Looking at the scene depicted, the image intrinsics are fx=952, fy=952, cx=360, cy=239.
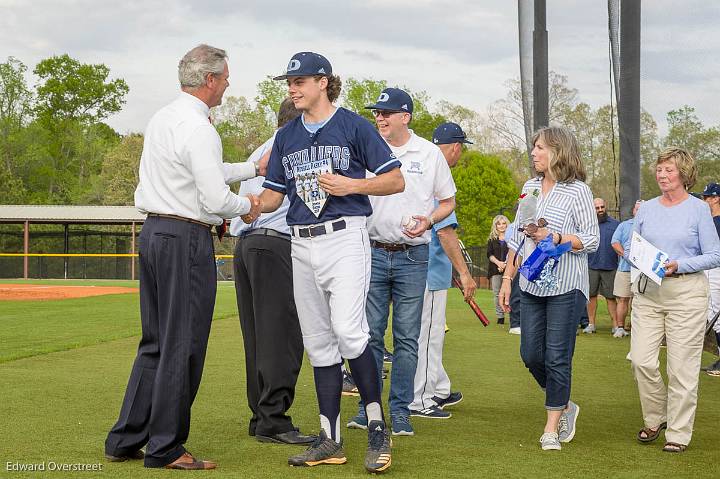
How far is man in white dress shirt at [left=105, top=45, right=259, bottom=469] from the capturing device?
5.34 meters

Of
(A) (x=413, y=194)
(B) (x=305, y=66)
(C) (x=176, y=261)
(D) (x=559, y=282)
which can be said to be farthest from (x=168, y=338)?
(D) (x=559, y=282)

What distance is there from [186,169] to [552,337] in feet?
8.47

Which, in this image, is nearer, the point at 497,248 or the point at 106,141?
the point at 497,248

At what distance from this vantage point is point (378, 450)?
532 cm

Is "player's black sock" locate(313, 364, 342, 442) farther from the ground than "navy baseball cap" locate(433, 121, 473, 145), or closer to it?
closer to it

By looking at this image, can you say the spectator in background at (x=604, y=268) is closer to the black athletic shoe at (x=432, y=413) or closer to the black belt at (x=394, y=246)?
the black athletic shoe at (x=432, y=413)

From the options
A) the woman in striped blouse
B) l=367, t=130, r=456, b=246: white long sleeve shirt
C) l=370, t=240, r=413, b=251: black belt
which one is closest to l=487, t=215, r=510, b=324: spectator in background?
l=367, t=130, r=456, b=246: white long sleeve shirt

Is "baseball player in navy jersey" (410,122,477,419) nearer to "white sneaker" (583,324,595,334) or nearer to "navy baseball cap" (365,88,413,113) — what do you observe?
"navy baseball cap" (365,88,413,113)

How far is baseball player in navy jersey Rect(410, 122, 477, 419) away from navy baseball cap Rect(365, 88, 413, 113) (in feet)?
3.18

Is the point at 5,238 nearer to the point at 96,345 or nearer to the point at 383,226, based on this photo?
the point at 96,345

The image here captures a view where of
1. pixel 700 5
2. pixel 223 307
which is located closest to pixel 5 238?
pixel 223 307

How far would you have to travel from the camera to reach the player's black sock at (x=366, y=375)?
5.49 m

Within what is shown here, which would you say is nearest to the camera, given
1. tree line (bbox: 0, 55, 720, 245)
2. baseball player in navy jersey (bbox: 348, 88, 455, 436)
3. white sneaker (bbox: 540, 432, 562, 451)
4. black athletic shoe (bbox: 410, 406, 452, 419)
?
white sneaker (bbox: 540, 432, 562, 451)

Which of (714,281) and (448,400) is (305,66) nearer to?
(448,400)
